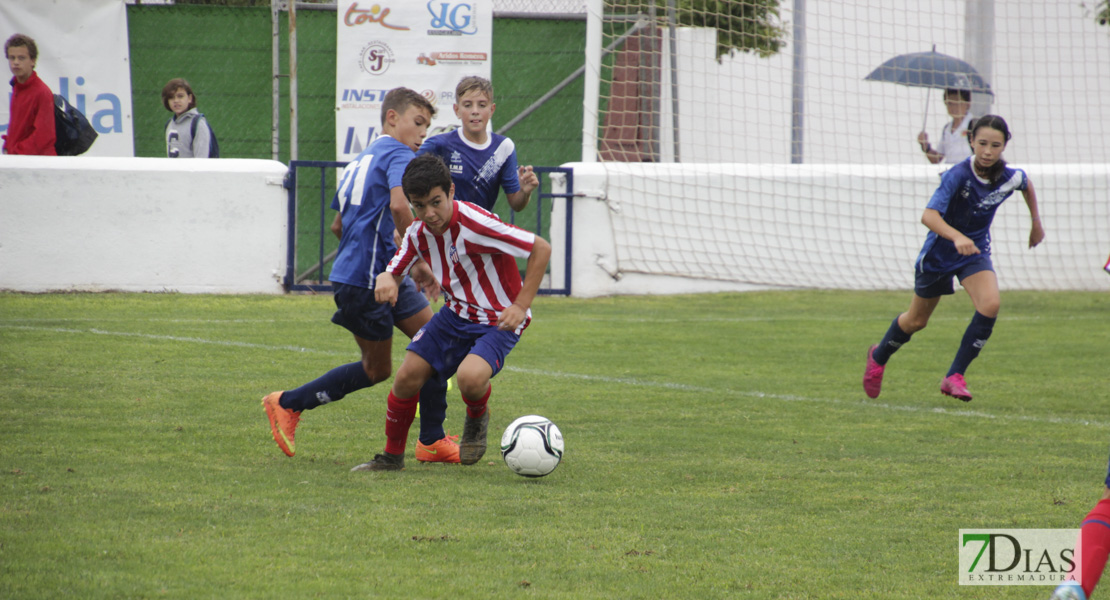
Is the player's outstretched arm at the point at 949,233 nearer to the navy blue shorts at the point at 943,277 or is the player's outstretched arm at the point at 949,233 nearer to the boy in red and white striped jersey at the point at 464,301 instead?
the navy blue shorts at the point at 943,277

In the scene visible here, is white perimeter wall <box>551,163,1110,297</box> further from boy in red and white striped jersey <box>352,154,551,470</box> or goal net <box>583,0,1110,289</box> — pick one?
boy in red and white striped jersey <box>352,154,551,470</box>

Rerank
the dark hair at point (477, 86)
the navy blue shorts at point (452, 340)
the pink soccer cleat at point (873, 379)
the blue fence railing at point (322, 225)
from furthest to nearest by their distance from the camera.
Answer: the blue fence railing at point (322, 225), the pink soccer cleat at point (873, 379), the dark hair at point (477, 86), the navy blue shorts at point (452, 340)

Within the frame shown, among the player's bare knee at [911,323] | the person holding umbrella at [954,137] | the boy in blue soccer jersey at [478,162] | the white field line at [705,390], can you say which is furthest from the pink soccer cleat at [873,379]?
the person holding umbrella at [954,137]

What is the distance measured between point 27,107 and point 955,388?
8209 mm

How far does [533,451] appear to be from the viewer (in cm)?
441

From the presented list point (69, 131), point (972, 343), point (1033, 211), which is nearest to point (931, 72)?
point (1033, 211)

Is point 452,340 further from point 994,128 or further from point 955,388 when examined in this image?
point 994,128

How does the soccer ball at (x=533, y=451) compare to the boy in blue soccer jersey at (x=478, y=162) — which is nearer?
the soccer ball at (x=533, y=451)

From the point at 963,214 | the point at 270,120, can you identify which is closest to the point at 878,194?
the point at 963,214

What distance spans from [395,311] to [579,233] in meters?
5.87

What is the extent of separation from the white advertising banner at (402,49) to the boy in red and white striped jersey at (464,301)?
7052 millimetres

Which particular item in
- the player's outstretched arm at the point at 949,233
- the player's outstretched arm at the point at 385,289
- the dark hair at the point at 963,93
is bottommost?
the player's outstretched arm at the point at 385,289

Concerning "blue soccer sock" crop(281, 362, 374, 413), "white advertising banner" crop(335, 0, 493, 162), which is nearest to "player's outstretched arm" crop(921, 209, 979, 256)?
"blue soccer sock" crop(281, 362, 374, 413)

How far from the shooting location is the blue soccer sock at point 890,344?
6.65 meters
